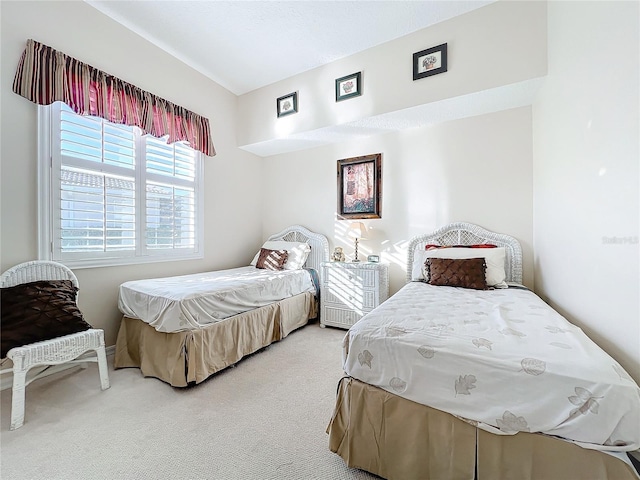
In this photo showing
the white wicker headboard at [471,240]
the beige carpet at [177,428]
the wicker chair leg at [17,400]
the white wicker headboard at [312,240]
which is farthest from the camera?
the white wicker headboard at [312,240]

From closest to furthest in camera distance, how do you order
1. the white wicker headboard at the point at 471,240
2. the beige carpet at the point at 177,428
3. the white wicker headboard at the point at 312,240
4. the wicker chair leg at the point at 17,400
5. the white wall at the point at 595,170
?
the white wall at the point at 595,170
the beige carpet at the point at 177,428
the wicker chair leg at the point at 17,400
the white wicker headboard at the point at 471,240
the white wicker headboard at the point at 312,240

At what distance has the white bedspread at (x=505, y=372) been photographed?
0.90 meters

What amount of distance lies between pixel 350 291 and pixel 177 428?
2.12 metres

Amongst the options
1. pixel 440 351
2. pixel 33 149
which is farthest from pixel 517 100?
pixel 33 149

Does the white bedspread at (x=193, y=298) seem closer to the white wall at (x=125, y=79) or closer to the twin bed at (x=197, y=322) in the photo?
the twin bed at (x=197, y=322)

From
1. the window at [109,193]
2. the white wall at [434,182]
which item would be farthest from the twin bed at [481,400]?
the window at [109,193]

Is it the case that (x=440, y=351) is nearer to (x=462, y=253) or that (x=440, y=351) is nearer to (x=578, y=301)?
(x=578, y=301)

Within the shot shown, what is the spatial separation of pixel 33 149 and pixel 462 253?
3.88 metres

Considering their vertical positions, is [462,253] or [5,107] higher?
[5,107]

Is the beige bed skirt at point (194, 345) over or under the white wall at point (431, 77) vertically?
under

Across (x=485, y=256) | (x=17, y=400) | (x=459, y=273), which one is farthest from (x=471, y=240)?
(x=17, y=400)

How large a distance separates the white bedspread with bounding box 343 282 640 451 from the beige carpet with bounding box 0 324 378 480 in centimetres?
59

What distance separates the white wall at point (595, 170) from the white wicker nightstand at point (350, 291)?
60.5 inches

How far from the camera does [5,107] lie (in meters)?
2.02
